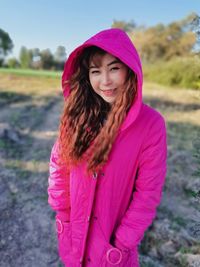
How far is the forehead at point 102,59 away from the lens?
146cm

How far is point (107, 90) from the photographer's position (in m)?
1.52

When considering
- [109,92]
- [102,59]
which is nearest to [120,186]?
[109,92]

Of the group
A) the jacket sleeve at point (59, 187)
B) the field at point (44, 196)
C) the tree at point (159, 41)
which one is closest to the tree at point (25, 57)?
the tree at point (159, 41)

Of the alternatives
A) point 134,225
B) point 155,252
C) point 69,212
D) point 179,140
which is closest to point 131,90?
point 134,225

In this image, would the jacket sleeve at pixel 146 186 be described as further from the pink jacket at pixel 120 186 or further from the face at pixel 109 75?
the face at pixel 109 75

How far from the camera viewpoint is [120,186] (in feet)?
5.16

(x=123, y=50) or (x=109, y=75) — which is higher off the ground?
(x=123, y=50)

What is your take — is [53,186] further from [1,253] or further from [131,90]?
[1,253]

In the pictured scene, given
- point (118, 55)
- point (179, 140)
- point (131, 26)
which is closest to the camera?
point (118, 55)

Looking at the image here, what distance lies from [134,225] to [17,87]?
10.6 meters

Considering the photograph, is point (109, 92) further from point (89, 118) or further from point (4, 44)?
point (4, 44)

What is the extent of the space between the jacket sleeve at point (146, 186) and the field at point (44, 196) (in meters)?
0.51

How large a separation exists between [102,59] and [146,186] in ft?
2.13

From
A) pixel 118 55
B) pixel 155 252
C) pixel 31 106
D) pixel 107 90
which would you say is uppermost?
pixel 118 55
